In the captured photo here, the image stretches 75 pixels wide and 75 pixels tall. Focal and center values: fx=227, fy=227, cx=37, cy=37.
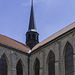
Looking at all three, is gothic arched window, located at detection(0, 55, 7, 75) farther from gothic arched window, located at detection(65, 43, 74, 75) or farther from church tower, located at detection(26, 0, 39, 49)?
church tower, located at detection(26, 0, 39, 49)

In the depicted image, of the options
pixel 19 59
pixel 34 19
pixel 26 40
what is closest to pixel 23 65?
pixel 19 59

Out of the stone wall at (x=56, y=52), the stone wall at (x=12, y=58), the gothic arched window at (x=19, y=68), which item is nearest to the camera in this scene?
the stone wall at (x=56, y=52)

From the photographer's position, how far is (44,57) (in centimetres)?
2573

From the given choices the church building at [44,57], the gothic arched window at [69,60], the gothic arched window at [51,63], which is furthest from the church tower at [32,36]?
the gothic arched window at [69,60]

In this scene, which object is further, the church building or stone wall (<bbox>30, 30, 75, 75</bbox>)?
stone wall (<bbox>30, 30, 75, 75</bbox>)

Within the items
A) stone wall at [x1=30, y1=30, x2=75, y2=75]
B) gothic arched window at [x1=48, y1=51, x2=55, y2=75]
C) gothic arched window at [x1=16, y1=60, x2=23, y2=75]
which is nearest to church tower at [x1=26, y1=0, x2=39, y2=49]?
stone wall at [x1=30, y1=30, x2=75, y2=75]

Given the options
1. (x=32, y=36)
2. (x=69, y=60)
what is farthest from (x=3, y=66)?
(x=32, y=36)

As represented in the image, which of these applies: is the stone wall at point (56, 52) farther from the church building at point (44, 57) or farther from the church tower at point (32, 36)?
the church tower at point (32, 36)

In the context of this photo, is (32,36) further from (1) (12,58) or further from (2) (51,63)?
(2) (51,63)

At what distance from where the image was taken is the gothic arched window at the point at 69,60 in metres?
21.7

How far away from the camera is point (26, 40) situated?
3412 centimetres

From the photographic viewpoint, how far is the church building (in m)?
22.5

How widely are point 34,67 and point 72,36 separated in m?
7.21

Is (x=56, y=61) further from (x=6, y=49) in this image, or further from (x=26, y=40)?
(x=26, y=40)
